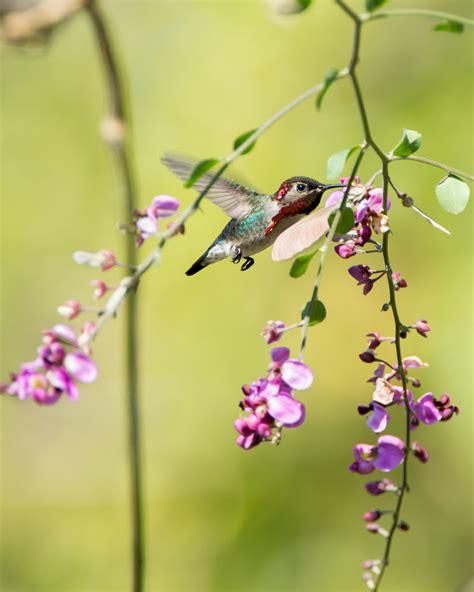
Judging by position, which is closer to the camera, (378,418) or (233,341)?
(378,418)

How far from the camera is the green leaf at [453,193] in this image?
3.28 feet

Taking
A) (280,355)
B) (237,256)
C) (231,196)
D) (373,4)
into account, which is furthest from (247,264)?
(373,4)

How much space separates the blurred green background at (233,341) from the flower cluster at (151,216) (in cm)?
198

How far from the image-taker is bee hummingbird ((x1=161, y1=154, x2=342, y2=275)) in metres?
1.10

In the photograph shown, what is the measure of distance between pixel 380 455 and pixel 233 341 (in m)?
2.30

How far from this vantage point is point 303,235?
941 millimetres

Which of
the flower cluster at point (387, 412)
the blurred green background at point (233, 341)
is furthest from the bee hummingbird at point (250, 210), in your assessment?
the blurred green background at point (233, 341)

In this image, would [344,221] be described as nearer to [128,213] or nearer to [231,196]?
[231,196]

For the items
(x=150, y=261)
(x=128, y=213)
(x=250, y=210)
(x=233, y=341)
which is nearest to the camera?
(x=150, y=261)

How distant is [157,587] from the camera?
3.28 meters

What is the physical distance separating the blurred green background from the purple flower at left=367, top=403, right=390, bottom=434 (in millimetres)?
2090

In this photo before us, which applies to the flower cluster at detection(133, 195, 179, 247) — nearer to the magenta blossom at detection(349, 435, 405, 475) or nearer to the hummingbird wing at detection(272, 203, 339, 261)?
the hummingbird wing at detection(272, 203, 339, 261)

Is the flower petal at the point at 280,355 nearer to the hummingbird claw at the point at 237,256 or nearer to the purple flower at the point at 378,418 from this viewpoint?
the purple flower at the point at 378,418

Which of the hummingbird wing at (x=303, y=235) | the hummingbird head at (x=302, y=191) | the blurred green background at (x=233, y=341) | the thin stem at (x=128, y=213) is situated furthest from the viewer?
the blurred green background at (x=233, y=341)
